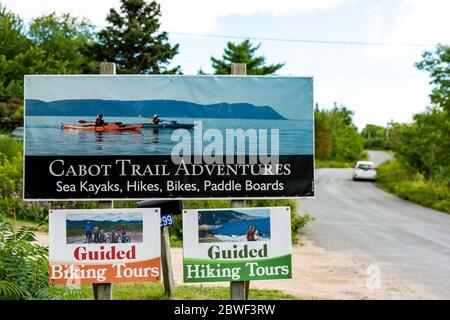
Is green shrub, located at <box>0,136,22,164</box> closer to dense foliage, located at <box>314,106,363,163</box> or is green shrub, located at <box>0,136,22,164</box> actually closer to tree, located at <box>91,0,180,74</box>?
tree, located at <box>91,0,180,74</box>

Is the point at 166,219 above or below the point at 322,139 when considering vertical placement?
below

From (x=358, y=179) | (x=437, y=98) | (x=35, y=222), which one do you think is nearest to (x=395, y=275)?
(x=35, y=222)

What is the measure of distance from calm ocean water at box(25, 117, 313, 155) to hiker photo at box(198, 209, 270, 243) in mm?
603

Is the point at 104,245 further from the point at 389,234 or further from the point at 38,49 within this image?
the point at 38,49

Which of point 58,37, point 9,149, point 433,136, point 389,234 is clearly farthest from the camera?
point 58,37

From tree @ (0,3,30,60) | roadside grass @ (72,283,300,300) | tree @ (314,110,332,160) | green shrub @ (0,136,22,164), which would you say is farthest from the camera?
tree @ (314,110,332,160)

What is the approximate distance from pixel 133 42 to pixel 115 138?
3298 cm

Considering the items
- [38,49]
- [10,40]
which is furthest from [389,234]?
[10,40]

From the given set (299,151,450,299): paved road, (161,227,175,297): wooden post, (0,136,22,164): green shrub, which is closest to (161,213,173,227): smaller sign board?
(161,227,175,297): wooden post

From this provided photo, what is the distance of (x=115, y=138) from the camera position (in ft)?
19.5

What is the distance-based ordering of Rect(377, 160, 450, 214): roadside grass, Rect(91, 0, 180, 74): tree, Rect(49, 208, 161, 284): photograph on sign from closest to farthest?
Rect(49, 208, 161, 284): photograph on sign, Rect(377, 160, 450, 214): roadside grass, Rect(91, 0, 180, 74): tree

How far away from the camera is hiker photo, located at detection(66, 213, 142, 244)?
5.80m

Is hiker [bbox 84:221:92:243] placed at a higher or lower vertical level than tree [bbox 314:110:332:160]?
lower
